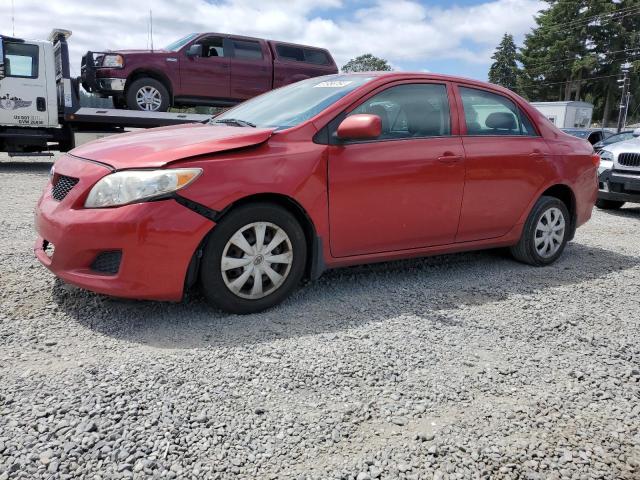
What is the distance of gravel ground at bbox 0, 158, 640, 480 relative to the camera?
2.10 m

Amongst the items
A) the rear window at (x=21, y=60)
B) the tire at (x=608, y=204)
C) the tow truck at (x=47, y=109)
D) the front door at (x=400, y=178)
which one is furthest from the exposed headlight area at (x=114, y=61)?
the tire at (x=608, y=204)

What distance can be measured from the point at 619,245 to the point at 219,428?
5.43m

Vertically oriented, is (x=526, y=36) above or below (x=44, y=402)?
above

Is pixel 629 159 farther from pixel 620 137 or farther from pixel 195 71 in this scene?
pixel 195 71

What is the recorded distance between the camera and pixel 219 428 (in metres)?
2.25

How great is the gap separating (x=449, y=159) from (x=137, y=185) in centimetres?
226

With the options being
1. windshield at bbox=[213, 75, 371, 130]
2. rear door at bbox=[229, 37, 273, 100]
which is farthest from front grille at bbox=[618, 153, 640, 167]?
rear door at bbox=[229, 37, 273, 100]

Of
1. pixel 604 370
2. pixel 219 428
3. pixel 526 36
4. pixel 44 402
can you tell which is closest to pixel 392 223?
pixel 604 370

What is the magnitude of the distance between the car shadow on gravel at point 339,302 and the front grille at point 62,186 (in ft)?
2.18

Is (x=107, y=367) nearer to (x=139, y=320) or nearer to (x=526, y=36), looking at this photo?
(x=139, y=320)

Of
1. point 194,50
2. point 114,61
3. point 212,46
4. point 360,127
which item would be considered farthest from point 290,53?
point 360,127

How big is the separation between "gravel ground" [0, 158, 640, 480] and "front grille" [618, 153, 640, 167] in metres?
5.11

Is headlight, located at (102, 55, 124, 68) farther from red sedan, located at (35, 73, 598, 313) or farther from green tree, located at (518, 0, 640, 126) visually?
green tree, located at (518, 0, 640, 126)

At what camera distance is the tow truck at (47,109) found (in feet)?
31.9
